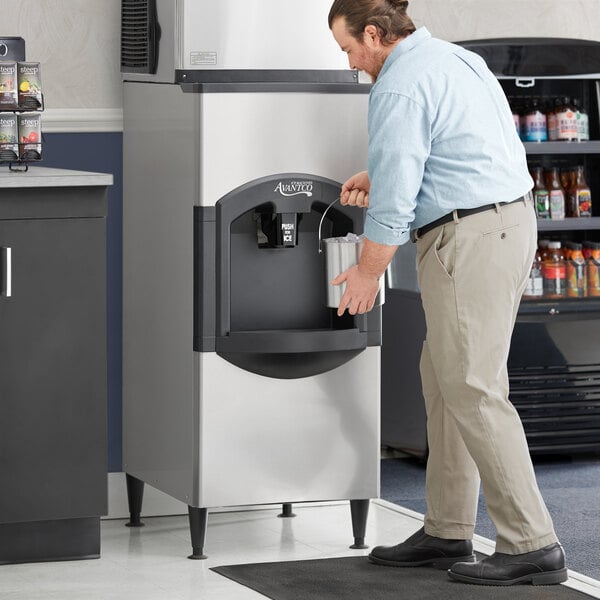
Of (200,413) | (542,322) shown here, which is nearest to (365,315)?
(200,413)

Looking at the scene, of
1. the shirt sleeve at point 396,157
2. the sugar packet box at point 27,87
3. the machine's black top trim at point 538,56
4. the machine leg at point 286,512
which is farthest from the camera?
the machine's black top trim at point 538,56

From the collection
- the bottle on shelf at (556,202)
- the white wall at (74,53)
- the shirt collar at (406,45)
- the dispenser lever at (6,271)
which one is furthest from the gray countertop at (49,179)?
the bottle on shelf at (556,202)

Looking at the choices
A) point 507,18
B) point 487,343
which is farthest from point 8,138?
point 507,18

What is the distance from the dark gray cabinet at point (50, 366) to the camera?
11.6ft

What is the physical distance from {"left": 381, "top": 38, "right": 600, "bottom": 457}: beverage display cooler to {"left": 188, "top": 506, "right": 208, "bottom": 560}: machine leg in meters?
1.30

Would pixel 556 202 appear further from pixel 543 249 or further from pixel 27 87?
pixel 27 87

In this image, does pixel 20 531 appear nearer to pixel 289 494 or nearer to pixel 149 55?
pixel 289 494

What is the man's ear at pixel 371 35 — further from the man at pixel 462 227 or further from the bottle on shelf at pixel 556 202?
the bottle on shelf at pixel 556 202

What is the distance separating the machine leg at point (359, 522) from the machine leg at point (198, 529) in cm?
43

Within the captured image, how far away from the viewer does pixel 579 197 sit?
508cm

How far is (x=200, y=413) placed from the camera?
12.1 feet

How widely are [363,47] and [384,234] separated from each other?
49 centimetres

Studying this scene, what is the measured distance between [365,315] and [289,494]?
0.53 m

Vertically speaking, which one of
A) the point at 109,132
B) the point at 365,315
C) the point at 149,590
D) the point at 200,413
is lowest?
the point at 149,590
